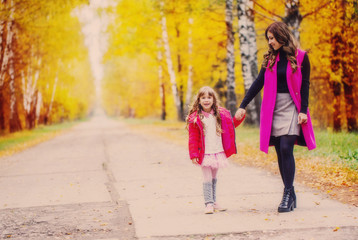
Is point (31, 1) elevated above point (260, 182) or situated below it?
above

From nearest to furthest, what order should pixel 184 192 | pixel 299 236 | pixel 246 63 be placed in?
pixel 299 236
pixel 184 192
pixel 246 63

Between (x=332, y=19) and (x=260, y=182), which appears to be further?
(x=332, y=19)

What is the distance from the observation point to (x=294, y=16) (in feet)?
42.1

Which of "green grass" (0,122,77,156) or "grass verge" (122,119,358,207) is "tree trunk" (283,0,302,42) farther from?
"green grass" (0,122,77,156)

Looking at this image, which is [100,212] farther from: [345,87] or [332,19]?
[345,87]

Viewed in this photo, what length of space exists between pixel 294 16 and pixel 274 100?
862cm

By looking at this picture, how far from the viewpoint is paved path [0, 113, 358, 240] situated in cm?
436

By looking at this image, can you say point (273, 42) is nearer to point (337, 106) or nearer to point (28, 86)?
point (337, 106)

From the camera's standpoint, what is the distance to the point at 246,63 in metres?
16.5

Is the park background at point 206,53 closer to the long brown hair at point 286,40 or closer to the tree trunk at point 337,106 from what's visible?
the tree trunk at point 337,106

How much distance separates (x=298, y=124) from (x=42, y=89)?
36.1 meters

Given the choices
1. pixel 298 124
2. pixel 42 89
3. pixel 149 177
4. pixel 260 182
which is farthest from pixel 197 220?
pixel 42 89

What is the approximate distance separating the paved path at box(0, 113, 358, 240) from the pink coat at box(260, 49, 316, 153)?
800 millimetres

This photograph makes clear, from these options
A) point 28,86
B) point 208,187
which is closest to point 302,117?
point 208,187
